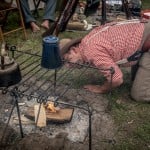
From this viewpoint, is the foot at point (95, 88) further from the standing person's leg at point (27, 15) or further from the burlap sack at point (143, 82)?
the standing person's leg at point (27, 15)

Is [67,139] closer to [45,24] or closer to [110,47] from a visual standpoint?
[110,47]

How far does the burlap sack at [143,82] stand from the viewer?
13.0ft

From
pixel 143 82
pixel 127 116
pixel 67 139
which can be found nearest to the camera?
pixel 67 139

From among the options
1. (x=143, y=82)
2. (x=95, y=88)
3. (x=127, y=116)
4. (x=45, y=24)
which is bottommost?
(x=127, y=116)

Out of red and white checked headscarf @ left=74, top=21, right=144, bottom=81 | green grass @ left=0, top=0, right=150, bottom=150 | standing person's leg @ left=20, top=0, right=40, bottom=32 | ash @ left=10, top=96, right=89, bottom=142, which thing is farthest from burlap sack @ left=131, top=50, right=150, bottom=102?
standing person's leg @ left=20, top=0, right=40, bottom=32

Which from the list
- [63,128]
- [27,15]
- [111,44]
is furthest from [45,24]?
[63,128]

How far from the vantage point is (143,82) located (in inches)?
157

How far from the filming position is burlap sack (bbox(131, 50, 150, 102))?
13.0 feet

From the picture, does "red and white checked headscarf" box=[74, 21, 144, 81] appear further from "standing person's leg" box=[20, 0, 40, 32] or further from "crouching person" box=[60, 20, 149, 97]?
"standing person's leg" box=[20, 0, 40, 32]

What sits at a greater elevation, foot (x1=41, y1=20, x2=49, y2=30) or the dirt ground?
foot (x1=41, y1=20, x2=49, y2=30)

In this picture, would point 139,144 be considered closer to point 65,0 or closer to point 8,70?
point 8,70

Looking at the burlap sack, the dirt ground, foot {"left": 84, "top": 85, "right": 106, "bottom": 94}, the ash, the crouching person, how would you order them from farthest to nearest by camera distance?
foot {"left": 84, "top": 85, "right": 106, "bottom": 94}
the burlap sack
the crouching person
the ash
the dirt ground

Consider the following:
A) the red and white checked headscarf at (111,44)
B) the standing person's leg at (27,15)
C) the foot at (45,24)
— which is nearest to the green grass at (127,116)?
the red and white checked headscarf at (111,44)

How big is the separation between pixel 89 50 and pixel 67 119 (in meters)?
0.80
